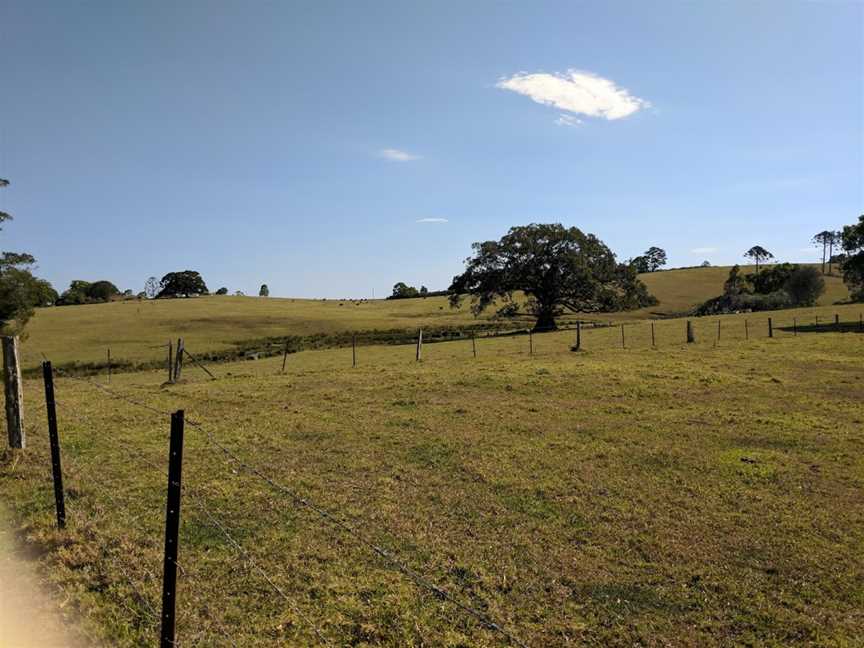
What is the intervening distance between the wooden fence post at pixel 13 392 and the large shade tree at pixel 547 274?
48.8 meters

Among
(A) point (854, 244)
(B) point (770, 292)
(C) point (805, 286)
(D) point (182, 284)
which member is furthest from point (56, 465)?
(D) point (182, 284)

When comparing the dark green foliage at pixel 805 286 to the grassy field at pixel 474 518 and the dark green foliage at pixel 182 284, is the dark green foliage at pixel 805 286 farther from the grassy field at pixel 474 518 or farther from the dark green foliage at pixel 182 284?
the dark green foliage at pixel 182 284

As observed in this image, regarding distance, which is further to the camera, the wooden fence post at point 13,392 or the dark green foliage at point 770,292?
the dark green foliage at point 770,292

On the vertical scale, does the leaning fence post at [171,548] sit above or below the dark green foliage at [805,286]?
below

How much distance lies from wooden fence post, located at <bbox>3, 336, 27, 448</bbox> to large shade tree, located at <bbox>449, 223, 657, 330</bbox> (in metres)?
48.8

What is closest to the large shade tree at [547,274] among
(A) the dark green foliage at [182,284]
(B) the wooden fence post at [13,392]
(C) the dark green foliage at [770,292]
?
(C) the dark green foliage at [770,292]

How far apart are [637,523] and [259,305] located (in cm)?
10339

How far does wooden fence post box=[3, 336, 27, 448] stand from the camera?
11.2 m

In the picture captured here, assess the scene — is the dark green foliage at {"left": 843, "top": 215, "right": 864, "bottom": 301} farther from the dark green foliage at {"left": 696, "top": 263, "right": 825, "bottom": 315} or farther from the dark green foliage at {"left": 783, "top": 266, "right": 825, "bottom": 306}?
the dark green foliage at {"left": 783, "top": 266, "right": 825, "bottom": 306}

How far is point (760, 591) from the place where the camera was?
738cm

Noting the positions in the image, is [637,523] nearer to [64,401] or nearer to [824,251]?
[64,401]

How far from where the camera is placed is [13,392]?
→ 37.3ft

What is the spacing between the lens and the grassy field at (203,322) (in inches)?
2122

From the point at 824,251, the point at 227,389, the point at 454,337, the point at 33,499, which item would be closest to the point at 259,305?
the point at 454,337
